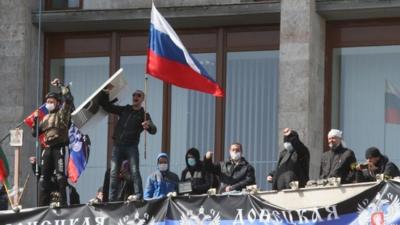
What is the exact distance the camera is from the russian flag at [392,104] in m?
23.4

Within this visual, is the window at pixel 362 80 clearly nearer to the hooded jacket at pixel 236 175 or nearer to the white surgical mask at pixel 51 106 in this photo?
the hooded jacket at pixel 236 175

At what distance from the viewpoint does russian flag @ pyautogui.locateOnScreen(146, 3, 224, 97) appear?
2073 centimetres

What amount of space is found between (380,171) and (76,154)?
6035 millimetres

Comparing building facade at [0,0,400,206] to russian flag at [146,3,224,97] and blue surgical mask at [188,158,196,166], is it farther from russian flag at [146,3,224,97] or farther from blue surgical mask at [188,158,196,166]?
blue surgical mask at [188,158,196,166]

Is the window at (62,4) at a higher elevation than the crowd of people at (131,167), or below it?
higher

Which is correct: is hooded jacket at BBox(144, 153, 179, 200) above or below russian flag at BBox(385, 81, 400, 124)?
below

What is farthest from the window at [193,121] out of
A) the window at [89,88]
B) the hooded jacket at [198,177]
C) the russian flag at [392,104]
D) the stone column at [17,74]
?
the hooded jacket at [198,177]

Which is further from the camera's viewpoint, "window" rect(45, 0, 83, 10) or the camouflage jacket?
"window" rect(45, 0, 83, 10)

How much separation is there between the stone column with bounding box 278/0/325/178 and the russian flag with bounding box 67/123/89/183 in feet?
11.0

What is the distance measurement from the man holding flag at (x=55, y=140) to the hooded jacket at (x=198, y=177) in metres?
1.84

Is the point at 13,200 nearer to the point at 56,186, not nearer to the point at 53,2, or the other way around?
the point at 56,186

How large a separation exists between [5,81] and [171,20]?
318 cm

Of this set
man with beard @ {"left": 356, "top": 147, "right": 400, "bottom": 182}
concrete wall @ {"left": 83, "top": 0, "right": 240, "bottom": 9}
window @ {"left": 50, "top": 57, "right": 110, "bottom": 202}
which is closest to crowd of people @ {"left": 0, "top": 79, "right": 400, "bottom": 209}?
man with beard @ {"left": 356, "top": 147, "right": 400, "bottom": 182}

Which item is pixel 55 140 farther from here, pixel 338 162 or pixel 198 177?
pixel 338 162
